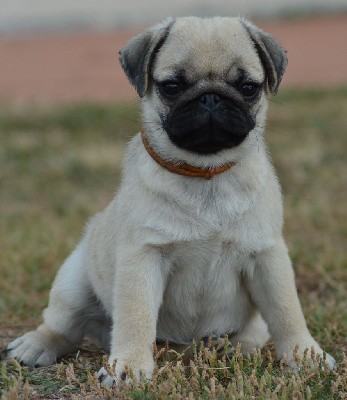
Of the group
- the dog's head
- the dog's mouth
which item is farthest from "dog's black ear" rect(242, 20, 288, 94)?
the dog's mouth

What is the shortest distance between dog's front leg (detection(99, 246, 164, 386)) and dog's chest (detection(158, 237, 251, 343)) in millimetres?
Result: 128

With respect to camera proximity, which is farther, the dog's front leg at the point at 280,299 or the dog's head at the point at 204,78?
the dog's front leg at the point at 280,299

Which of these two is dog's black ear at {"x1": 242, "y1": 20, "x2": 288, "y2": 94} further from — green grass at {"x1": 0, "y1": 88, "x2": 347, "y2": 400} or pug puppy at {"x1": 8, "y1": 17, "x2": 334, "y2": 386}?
green grass at {"x1": 0, "y1": 88, "x2": 347, "y2": 400}

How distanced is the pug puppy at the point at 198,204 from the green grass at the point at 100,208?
25 centimetres

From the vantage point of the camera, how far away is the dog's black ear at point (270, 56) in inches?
185

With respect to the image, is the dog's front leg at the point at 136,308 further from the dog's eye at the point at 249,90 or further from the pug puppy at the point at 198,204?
the dog's eye at the point at 249,90

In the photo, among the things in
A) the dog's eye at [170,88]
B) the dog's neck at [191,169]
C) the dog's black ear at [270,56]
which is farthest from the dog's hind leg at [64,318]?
the dog's black ear at [270,56]

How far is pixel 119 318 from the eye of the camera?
14.8ft

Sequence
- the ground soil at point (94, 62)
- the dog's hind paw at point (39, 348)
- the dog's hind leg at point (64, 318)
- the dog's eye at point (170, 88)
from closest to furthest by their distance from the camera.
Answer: the dog's eye at point (170, 88) → the dog's hind paw at point (39, 348) → the dog's hind leg at point (64, 318) → the ground soil at point (94, 62)

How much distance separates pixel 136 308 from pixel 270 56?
1.49 metres

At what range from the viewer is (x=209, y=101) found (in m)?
4.37

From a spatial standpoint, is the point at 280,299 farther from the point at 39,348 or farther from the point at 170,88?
the point at 39,348

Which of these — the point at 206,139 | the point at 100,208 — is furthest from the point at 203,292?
the point at 100,208

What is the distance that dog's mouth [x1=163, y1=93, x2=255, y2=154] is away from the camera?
437cm
